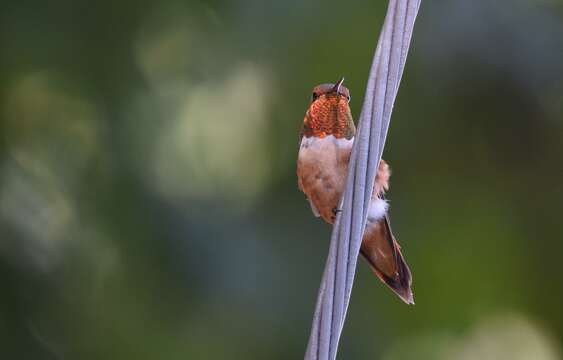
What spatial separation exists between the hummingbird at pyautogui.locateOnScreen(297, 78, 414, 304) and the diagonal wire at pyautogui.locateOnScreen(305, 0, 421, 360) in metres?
1.17

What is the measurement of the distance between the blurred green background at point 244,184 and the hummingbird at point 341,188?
1939 mm

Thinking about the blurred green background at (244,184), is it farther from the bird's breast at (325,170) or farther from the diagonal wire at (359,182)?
the diagonal wire at (359,182)

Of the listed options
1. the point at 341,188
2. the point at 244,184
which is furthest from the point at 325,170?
the point at 244,184

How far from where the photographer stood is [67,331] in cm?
584

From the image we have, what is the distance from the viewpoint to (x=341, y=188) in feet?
11.2

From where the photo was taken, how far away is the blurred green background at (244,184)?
5.56 meters

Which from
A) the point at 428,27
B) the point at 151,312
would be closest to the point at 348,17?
the point at 428,27

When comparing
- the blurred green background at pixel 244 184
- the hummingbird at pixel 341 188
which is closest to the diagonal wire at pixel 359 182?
the hummingbird at pixel 341 188

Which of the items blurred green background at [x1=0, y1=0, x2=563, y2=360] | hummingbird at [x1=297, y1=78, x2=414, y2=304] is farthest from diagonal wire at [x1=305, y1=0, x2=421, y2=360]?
blurred green background at [x1=0, y1=0, x2=563, y2=360]

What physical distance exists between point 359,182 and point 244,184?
3745 millimetres

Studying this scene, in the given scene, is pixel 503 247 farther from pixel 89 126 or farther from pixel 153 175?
pixel 89 126

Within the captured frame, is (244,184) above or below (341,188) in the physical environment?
above

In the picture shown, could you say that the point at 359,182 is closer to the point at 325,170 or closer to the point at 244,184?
the point at 325,170

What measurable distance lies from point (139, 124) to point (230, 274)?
3.28 ft
